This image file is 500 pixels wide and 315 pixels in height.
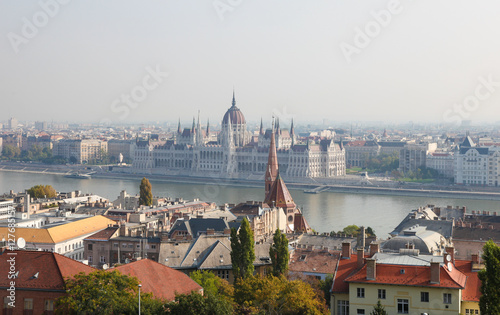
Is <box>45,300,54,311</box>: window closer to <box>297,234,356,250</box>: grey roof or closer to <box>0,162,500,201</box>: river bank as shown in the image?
<box>297,234,356,250</box>: grey roof

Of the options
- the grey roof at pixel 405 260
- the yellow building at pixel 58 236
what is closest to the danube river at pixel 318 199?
the yellow building at pixel 58 236

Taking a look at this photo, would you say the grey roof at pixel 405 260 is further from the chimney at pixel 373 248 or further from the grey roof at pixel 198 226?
the grey roof at pixel 198 226

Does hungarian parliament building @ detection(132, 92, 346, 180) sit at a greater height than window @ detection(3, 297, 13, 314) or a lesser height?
greater

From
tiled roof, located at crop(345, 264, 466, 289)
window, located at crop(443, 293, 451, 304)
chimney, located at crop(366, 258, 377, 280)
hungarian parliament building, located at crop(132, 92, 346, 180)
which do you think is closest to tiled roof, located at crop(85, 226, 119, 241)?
tiled roof, located at crop(345, 264, 466, 289)

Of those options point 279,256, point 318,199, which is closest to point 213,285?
point 279,256

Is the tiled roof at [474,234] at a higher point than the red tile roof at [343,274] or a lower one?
lower

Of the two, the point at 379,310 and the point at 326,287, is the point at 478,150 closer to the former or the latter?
the point at 326,287

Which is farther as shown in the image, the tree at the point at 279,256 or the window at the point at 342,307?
the tree at the point at 279,256
